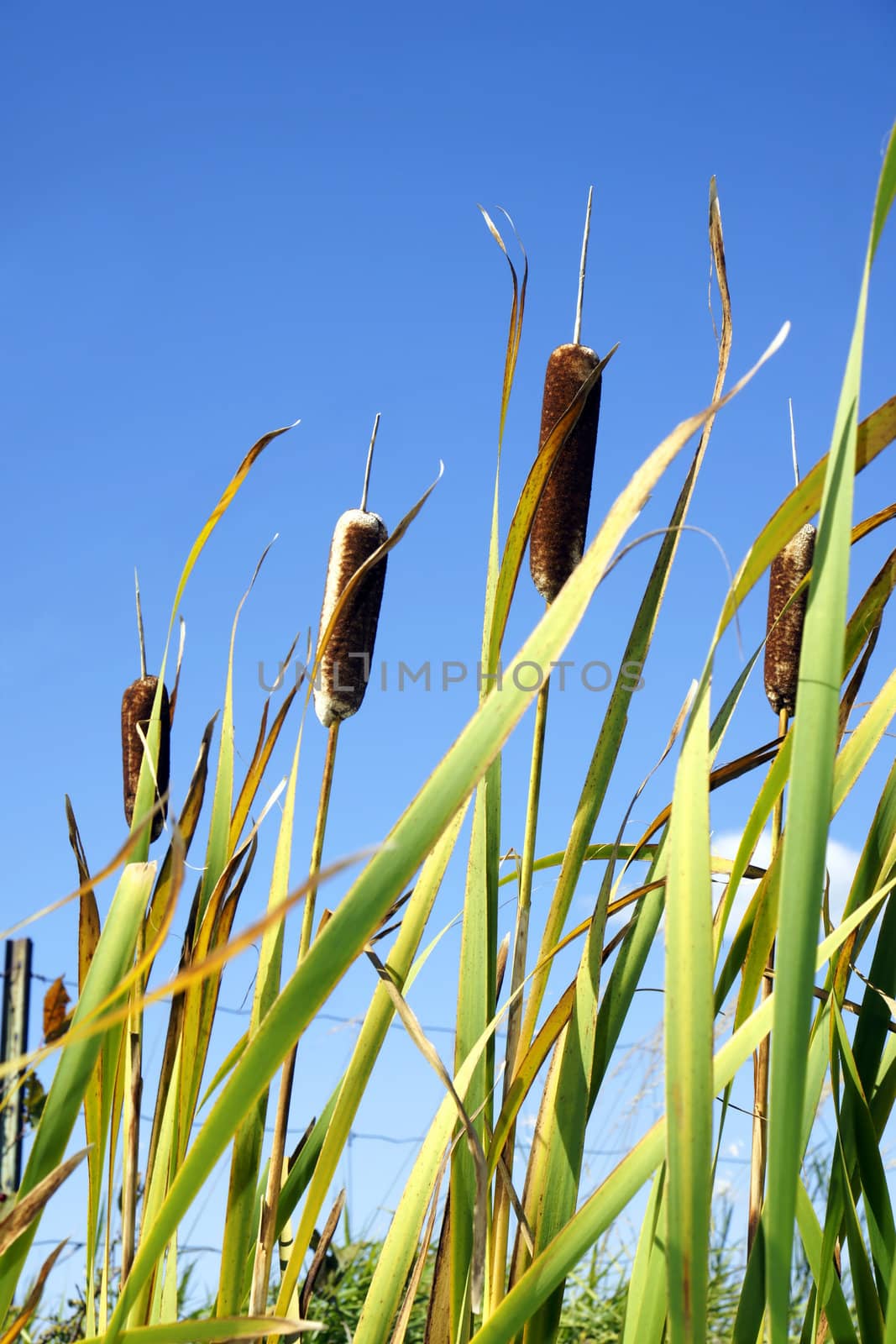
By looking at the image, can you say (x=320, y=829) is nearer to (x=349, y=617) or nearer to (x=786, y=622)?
(x=349, y=617)

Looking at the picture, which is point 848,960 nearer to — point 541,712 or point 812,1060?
point 812,1060

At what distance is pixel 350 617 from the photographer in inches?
47.9

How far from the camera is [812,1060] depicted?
93cm

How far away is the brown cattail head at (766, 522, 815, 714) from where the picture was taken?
1.50 m

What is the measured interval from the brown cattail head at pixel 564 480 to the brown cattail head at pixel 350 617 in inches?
6.8

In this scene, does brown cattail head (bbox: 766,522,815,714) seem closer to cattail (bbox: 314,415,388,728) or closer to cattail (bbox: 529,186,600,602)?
cattail (bbox: 529,186,600,602)

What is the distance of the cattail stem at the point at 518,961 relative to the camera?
982mm

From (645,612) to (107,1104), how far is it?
2.31ft

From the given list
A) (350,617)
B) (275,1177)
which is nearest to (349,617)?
(350,617)

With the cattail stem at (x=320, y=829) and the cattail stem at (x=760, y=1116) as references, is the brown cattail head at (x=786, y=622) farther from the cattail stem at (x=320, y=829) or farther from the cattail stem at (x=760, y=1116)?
the cattail stem at (x=320, y=829)

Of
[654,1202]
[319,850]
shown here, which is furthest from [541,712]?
[654,1202]

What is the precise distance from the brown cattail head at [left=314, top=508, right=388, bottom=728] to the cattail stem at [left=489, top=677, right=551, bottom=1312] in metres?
0.22

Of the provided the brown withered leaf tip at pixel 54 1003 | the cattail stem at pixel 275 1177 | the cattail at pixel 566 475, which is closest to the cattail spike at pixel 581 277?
the cattail at pixel 566 475

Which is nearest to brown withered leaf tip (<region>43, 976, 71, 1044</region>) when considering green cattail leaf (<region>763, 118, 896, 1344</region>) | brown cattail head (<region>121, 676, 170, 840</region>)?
brown cattail head (<region>121, 676, 170, 840</region>)
